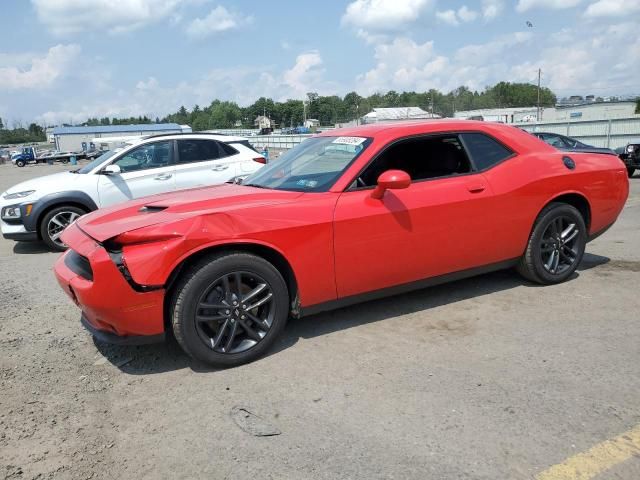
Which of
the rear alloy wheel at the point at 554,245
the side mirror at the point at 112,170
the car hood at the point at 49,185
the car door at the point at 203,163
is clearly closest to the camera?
the rear alloy wheel at the point at 554,245

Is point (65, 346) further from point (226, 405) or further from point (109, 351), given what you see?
point (226, 405)

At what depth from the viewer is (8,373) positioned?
3.55 meters

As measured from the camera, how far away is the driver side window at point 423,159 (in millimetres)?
4016

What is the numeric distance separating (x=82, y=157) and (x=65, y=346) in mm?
59511

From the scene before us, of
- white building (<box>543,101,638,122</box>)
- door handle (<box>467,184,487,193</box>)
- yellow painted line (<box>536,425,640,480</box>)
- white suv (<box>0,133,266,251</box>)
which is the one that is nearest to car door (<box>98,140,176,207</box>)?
white suv (<box>0,133,266,251</box>)

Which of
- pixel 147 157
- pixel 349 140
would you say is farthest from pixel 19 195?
pixel 349 140

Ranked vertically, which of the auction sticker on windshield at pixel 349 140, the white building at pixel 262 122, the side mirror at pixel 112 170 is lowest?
the side mirror at pixel 112 170

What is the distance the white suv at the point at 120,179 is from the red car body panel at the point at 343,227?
3811 mm

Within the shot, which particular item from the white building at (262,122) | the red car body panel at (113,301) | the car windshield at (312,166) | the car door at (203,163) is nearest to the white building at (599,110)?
the car door at (203,163)

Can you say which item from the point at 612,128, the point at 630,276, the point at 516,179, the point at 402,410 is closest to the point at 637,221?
the point at 630,276

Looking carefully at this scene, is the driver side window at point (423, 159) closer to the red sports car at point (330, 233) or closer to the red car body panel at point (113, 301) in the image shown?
the red sports car at point (330, 233)

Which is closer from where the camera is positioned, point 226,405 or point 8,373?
point 226,405

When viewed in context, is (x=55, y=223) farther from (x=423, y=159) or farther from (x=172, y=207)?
(x=423, y=159)

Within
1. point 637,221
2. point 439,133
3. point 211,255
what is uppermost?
point 439,133
